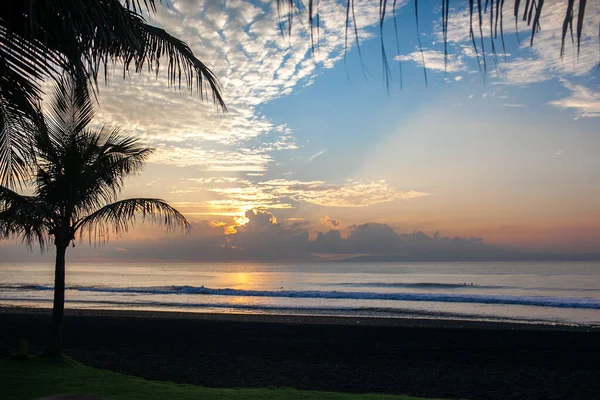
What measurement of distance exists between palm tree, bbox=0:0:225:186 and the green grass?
248cm

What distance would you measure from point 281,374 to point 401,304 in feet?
69.9

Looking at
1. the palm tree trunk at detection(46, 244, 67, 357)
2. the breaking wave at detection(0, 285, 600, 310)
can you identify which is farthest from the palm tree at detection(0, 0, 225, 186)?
the breaking wave at detection(0, 285, 600, 310)

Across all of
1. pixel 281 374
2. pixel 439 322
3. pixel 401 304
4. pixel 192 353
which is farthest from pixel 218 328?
pixel 401 304

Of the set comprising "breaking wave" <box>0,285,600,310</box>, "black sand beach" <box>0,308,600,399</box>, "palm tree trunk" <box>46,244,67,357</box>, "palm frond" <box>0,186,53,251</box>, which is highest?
"palm frond" <box>0,186,53,251</box>

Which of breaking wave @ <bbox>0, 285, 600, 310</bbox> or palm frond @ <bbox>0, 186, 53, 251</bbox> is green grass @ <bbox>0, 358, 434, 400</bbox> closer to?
palm frond @ <bbox>0, 186, 53, 251</bbox>

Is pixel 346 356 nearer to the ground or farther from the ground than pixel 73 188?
nearer to the ground

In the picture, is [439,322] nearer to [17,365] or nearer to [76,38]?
[17,365]

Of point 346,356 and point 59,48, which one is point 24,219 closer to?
point 59,48

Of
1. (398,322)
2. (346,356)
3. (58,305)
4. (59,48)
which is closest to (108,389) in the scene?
(58,305)

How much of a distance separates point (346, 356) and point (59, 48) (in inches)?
357

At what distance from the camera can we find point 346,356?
35.3ft

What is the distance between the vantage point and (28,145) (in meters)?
4.57

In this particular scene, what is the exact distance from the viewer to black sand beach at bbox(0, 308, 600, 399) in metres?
8.20

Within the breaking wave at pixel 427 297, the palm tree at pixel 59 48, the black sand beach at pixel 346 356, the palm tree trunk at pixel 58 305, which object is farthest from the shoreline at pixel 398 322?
the palm tree at pixel 59 48
